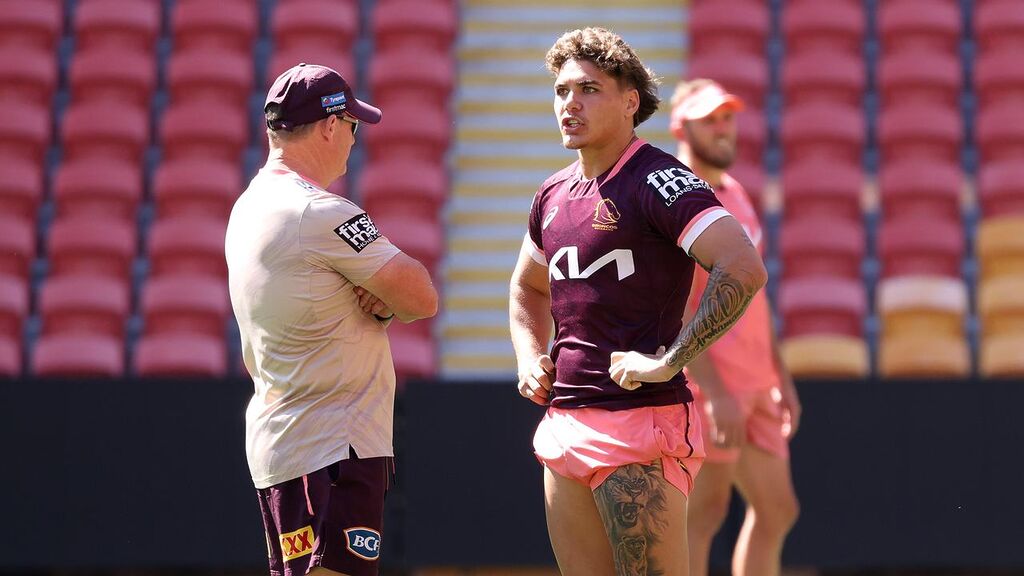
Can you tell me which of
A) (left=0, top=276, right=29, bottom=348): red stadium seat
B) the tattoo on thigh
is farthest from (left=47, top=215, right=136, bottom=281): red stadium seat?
the tattoo on thigh

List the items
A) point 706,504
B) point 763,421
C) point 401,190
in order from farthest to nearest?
point 401,190, point 763,421, point 706,504

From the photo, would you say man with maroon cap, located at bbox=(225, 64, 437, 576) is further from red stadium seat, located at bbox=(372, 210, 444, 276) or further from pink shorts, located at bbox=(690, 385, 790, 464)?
red stadium seat, located at bbox=(372, 210, 444, 276)

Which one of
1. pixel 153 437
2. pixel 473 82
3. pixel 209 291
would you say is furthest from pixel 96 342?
pixel 473 82

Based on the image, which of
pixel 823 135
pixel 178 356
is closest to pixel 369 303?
pixel 178 356

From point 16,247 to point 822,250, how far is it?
5.15 metres

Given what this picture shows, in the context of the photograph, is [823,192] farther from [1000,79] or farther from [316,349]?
[316,349]

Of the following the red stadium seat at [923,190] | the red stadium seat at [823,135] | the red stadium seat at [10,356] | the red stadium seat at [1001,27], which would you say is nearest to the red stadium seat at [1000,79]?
the red stadium seat at [1001,27]

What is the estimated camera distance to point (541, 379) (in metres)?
3.49

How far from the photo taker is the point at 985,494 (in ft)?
21.5

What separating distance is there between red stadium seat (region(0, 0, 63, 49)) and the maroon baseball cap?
22.3ft

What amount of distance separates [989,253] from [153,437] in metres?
5.32

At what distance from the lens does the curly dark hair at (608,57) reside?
3.43 metres

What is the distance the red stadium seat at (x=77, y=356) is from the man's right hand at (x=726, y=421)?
444 cm

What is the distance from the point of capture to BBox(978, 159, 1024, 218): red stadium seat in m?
8.69
